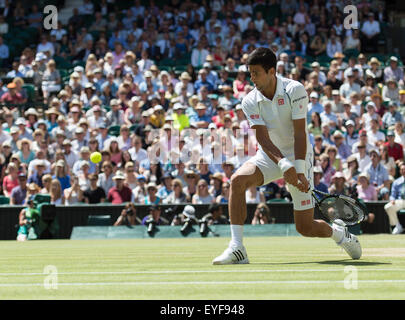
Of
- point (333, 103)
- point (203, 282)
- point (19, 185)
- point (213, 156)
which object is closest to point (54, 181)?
point (19, 185)

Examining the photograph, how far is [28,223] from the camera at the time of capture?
17.2 meters

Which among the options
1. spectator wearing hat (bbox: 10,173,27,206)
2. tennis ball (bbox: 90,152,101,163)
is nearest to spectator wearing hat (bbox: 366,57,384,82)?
tennis ball (bbox: 90,152,101,163)

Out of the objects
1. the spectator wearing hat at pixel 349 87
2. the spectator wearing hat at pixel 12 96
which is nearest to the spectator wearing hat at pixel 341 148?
the spectator wearing hat at pixel 349 87

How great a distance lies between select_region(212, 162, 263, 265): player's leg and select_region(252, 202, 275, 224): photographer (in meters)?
8.71

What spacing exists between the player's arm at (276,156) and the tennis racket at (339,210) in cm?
58

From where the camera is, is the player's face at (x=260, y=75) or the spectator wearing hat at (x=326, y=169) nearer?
the player's face at (x=260, y=75)

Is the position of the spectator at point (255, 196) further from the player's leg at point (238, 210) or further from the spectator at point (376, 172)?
the player's leg at point (238, 210)

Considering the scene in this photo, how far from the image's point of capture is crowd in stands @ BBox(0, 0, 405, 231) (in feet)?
59.7

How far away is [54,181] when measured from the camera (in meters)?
18.0

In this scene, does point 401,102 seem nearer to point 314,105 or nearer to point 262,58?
point 314,105

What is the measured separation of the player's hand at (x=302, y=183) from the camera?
8016 millimetres

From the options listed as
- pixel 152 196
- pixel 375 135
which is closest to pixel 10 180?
pixel 152 196

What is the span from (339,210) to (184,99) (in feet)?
Answer: 42.4

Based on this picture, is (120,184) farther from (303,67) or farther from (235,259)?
(235,259)
